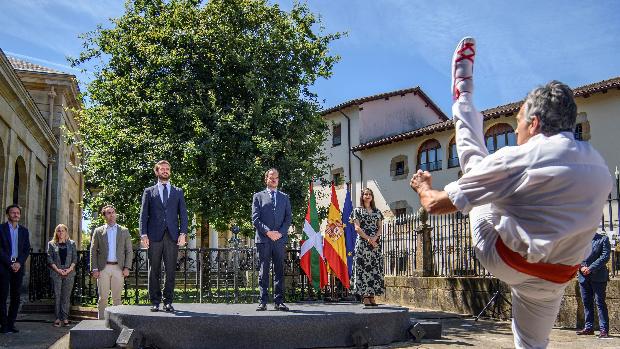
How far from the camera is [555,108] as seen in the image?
3.19m

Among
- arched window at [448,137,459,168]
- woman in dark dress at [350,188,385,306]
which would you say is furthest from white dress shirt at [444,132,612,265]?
arched window at [448,137,459,168]

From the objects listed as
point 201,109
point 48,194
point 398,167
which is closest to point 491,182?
point 201,109

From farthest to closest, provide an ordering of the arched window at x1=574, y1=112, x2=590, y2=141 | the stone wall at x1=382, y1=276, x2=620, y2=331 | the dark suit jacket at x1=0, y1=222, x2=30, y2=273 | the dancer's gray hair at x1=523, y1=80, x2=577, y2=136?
the arched window at x1=574, y1=112, x2=590, y2=141
the stone wall at x1=382, y1=276, x2=620, y2=331
the dark suit jacket at x1=0, y1=222, x2=30, y2=273
the dancer's gray hair at x1=523, y1=80, x2=577, y2=136

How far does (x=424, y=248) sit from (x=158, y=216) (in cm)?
914

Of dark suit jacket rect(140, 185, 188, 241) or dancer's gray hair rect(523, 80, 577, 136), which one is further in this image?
dark suit jacket rect(140, 185, 188, 241)

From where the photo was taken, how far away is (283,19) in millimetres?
22266

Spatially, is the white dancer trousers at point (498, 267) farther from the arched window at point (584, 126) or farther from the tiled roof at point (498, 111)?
the arched window at point (584, 126)

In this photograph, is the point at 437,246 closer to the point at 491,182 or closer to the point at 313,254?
the point at 313,254

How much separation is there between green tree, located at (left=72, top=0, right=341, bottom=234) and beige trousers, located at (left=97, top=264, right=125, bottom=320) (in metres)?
8.35

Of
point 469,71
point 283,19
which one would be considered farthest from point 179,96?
point 469,71

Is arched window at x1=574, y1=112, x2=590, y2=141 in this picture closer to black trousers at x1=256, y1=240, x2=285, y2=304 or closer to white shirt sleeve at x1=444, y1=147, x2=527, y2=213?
black trousers at x1=256, y1=240, x2=285, y2=304

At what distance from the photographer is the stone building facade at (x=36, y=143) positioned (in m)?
17.7

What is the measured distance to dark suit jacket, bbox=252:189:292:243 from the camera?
9.00 m

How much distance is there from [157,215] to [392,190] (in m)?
32.4
